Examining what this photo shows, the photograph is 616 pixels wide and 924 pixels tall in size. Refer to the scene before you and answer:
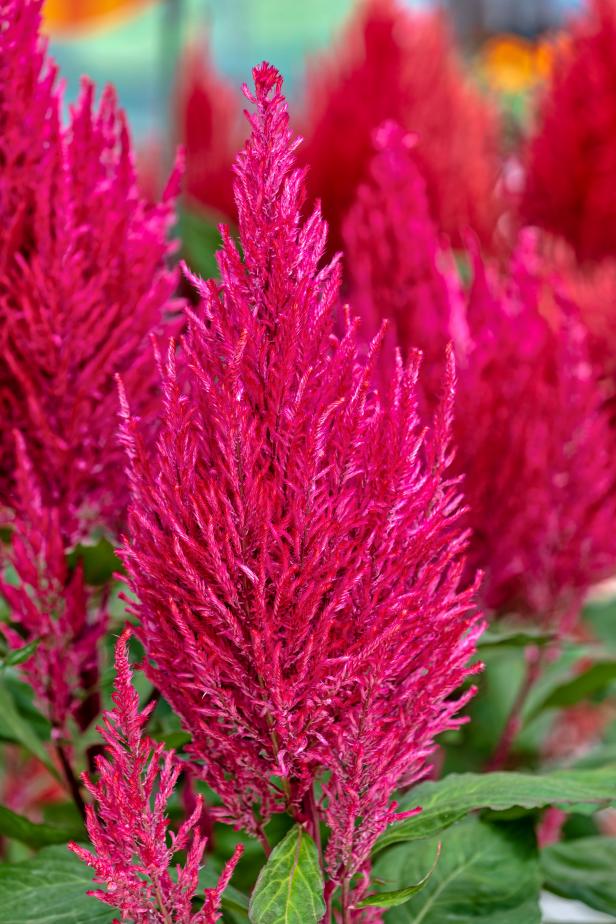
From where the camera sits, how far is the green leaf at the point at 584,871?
875 millimetres

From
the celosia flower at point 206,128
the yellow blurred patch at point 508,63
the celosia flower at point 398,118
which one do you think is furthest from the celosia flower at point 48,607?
the yellow blurred patch at point 508,63

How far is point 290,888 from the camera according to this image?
57 centimetres

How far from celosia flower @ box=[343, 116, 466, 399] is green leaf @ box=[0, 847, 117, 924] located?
45 cm

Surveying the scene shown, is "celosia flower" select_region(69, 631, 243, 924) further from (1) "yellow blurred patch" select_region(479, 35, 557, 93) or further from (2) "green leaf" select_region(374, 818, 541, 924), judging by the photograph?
(1) "yellow blurred patch" select_region(479, 35, 557, 93)

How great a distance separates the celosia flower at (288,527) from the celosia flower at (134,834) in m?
0.04

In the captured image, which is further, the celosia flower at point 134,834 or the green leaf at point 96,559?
the green leaf at point 96,559

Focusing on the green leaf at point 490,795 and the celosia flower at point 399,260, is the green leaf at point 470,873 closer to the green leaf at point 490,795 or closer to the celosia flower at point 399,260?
the green leaf at point 490,795

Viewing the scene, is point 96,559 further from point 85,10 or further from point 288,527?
point 85,10

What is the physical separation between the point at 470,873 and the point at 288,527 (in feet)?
1.37

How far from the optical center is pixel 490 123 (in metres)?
1.80

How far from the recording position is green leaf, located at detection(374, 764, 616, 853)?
0.65 m

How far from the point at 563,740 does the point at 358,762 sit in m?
1.31

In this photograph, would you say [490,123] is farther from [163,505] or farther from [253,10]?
[253,10]

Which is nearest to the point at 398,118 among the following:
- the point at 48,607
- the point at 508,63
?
the point at 48,607
